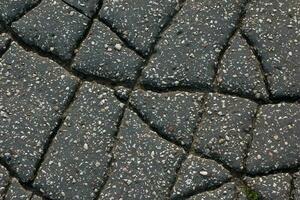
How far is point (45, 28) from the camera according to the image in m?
3.28

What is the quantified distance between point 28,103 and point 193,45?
0.88m

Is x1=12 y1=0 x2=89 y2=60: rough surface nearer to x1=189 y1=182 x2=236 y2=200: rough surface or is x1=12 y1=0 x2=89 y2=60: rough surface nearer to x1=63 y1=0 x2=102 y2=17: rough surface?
x1=63 y1=0 x2=102 y2=17: rough surface

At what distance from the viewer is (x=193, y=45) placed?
323cm

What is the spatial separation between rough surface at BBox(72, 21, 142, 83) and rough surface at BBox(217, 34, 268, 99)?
1.42ft

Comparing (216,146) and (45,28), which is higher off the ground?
(45,28)

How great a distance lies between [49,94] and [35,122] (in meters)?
0.16

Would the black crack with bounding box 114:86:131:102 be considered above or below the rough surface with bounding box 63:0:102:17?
below

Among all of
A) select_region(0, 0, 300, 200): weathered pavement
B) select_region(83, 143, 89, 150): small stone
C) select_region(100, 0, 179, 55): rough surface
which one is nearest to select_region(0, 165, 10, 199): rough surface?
select_region(0, 0, 300, 200): weathered pavement

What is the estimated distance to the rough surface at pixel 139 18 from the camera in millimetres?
3236

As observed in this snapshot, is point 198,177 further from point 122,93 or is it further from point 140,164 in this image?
point 122,93

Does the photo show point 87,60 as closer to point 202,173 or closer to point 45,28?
point 45,28

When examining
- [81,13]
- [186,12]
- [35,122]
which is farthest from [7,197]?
[186,12]

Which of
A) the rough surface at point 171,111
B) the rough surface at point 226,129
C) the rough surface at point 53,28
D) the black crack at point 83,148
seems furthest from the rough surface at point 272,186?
the rough surface at point 53,28

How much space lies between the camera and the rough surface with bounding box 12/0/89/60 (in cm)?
325
